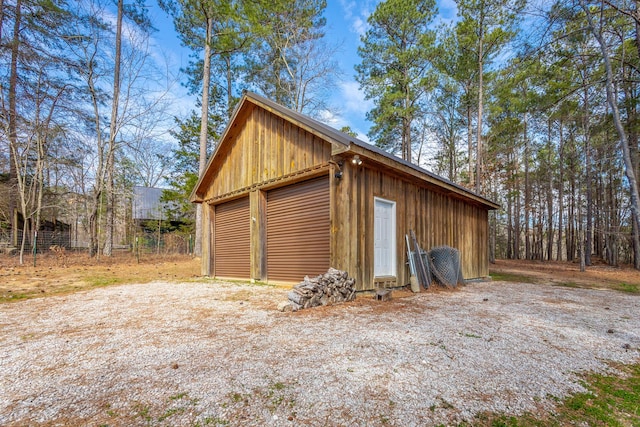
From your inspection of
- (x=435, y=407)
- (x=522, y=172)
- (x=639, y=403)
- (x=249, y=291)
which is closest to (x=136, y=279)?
(x=249, y=291)

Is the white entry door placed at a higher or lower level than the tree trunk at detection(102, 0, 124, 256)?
lower

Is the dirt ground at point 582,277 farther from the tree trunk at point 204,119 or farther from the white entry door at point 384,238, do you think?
the tree trunk at point 204,119

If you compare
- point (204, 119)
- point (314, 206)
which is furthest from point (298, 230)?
point (204, 119)

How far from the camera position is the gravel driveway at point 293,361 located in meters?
1.80

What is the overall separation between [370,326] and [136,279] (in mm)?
7527

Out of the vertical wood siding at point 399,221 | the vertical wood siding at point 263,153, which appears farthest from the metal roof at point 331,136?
the vertical wood siding at point 399,221

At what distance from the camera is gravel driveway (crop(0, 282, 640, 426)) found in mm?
1805

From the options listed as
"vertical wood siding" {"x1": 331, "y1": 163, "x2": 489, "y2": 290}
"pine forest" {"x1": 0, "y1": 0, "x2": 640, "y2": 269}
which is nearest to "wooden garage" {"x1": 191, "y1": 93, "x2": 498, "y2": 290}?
"vertical wood siding" {"x1": 331, "y1": 163, "x2": 489, "y2": 290}

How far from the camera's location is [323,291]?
4.80 meters

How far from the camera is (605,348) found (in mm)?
3018

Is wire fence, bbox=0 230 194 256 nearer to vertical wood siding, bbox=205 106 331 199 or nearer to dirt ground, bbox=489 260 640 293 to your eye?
vertical wood siding, bbox=205 106 331 199

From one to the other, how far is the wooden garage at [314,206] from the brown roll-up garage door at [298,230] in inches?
0.9

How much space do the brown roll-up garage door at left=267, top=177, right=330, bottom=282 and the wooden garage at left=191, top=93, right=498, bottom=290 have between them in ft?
0.07

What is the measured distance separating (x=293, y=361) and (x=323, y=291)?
90.7 inches
